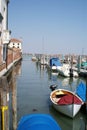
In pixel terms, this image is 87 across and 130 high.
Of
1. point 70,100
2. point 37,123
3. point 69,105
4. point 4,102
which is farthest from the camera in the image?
point 70,100

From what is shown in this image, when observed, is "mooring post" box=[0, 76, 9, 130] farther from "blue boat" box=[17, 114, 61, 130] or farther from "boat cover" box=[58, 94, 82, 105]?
"boat cover" box=[58, 94, 82, 105]

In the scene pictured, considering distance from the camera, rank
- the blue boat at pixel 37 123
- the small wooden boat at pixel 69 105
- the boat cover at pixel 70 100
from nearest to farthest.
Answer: the blue boat at pixel 37 123
the small wooden boat at pixel 69 105
the boat cover at pixel 70 100

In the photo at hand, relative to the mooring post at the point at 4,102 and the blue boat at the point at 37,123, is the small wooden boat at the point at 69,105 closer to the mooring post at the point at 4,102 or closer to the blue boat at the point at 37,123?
the blue boat at the point at 37,123

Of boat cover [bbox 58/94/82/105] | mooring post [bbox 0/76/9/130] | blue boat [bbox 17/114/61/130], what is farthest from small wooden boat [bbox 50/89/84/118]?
mooring post [bbox 0/76/9/130]

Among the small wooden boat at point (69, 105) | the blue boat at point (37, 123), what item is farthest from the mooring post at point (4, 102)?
the small wooden boat at point (69, 105)

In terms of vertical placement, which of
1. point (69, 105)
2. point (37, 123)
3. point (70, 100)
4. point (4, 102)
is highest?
point (4, 102)

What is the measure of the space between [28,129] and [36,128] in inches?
8.5

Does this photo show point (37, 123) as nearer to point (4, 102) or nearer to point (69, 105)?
point (4, 102)

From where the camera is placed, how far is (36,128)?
662 cm

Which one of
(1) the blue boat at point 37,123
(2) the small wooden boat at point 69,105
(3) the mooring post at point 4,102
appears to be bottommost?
(2) the small wooden boat at point 69,105

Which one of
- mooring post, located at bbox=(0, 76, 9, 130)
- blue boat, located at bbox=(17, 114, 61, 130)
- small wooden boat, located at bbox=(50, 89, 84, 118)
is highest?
mooring post, located at bbox=(0, 76, 9, 130)

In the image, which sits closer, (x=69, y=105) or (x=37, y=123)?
(x=37, y=123)

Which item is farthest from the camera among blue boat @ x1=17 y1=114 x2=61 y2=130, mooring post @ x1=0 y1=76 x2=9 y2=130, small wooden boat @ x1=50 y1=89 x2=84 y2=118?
small wooden boat @ x1=50 y1=89 x2=84 y2=118

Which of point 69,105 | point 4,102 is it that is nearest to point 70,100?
point 69,105
